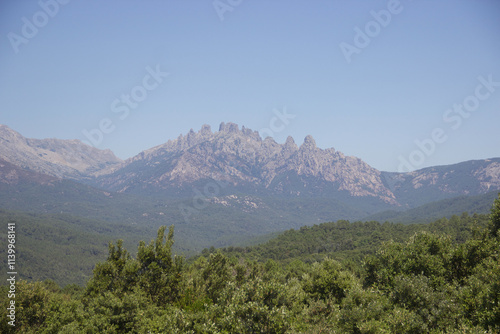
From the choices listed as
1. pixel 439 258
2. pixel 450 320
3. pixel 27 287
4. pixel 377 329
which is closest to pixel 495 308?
pixel 450 320

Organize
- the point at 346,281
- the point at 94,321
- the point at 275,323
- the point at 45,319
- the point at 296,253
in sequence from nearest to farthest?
the point at 275,323
the point at 94,321
the point at 45,319
the point at 346,281
the point at 296,253

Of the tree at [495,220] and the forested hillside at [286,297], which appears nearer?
the forested hillside at [286,297]

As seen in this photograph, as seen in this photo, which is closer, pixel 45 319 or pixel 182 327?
pixel 182 327

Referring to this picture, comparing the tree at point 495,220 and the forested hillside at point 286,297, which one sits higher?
the tree at point 495,220

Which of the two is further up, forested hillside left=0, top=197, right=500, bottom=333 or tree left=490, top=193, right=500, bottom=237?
tree left=490, top=193, right=500, bottom=237

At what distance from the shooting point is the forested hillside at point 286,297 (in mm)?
21938

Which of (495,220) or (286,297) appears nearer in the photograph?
(286,297)

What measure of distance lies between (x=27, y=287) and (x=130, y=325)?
69.2 ft

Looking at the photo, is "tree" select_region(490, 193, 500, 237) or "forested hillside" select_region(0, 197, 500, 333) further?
"tree" select_region(490, 193, 500, 237)

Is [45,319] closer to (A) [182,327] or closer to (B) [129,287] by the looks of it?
(B) [129,287]

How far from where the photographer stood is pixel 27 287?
40438 millimetres

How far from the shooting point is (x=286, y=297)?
2294 centimetres

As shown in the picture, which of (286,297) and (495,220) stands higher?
(495,220)

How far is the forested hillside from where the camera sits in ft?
72.0
